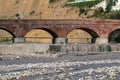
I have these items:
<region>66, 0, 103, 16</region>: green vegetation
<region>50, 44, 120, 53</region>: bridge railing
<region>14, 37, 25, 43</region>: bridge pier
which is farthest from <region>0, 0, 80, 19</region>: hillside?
<region>50, 44, 120, 53</region>: bridge railing

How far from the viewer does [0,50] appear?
5950 centimetres

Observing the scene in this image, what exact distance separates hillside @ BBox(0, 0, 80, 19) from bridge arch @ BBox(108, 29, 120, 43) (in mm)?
36377

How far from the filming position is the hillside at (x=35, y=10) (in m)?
124

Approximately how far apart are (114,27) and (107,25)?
4.02ft

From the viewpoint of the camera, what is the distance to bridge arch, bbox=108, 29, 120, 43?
77.0 m

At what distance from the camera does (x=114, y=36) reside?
7931cm

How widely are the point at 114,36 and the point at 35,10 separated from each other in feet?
213

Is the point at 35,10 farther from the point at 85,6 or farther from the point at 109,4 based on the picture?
the point at 109,4

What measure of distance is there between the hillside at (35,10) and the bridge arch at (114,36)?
1432 inches

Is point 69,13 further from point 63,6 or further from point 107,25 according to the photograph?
point 107,25

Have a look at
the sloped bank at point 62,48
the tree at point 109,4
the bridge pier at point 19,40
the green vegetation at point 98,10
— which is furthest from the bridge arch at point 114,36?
the tree at point 109,4

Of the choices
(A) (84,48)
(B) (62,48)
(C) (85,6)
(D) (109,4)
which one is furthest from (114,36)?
(C) (85,6)

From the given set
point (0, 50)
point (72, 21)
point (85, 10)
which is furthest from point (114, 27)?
point (85, 10)

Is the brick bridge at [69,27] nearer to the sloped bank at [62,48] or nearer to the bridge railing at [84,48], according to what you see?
the sloped bank at [62,48]
